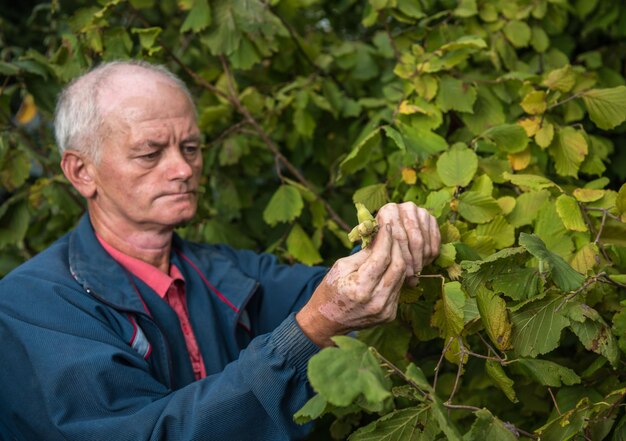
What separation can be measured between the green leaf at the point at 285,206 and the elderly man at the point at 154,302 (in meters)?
0.14

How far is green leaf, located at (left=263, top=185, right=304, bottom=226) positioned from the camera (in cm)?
239

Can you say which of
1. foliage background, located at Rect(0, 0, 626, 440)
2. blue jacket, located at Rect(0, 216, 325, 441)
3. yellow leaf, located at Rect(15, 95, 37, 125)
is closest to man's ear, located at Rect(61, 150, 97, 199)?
blue jacket, located at Rect(0, 216, 325, 441)

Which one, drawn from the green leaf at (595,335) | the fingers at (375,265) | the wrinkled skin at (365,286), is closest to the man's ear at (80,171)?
the wrinkled skin at (365,286)

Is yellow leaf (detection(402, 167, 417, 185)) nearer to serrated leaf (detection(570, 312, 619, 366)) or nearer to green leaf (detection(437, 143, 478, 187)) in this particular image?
green leaf (detection(437, 143, 478, 187))

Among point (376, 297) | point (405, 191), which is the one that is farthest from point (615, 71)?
point (376, 297)

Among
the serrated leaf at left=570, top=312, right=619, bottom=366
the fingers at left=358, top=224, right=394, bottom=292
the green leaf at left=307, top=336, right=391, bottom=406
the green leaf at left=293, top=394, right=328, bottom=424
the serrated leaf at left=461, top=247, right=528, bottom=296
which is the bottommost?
the serrated leaf at left=570, top=312, right=619, bottom=366

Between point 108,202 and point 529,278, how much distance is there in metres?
1.24

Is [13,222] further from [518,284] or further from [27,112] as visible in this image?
[518,284]

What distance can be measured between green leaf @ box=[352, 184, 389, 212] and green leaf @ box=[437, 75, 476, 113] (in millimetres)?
321

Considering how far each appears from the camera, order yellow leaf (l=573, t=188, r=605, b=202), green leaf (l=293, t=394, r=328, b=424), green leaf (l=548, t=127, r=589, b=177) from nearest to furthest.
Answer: green leaf (l=293, t=394, r=328, b=424) → yellow leaf (l=573, t=188, r=605, b=202) → green leaf (l=548, t=127, r=589, b=177)

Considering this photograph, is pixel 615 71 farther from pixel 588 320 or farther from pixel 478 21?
pixel 588 320

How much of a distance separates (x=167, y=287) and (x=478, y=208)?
36.2 inches

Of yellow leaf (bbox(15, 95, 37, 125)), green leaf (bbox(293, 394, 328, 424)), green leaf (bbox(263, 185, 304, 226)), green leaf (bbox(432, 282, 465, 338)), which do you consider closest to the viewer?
green leaf (bbox(293, 394, 328, 424))

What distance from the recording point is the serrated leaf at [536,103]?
2.06 m
